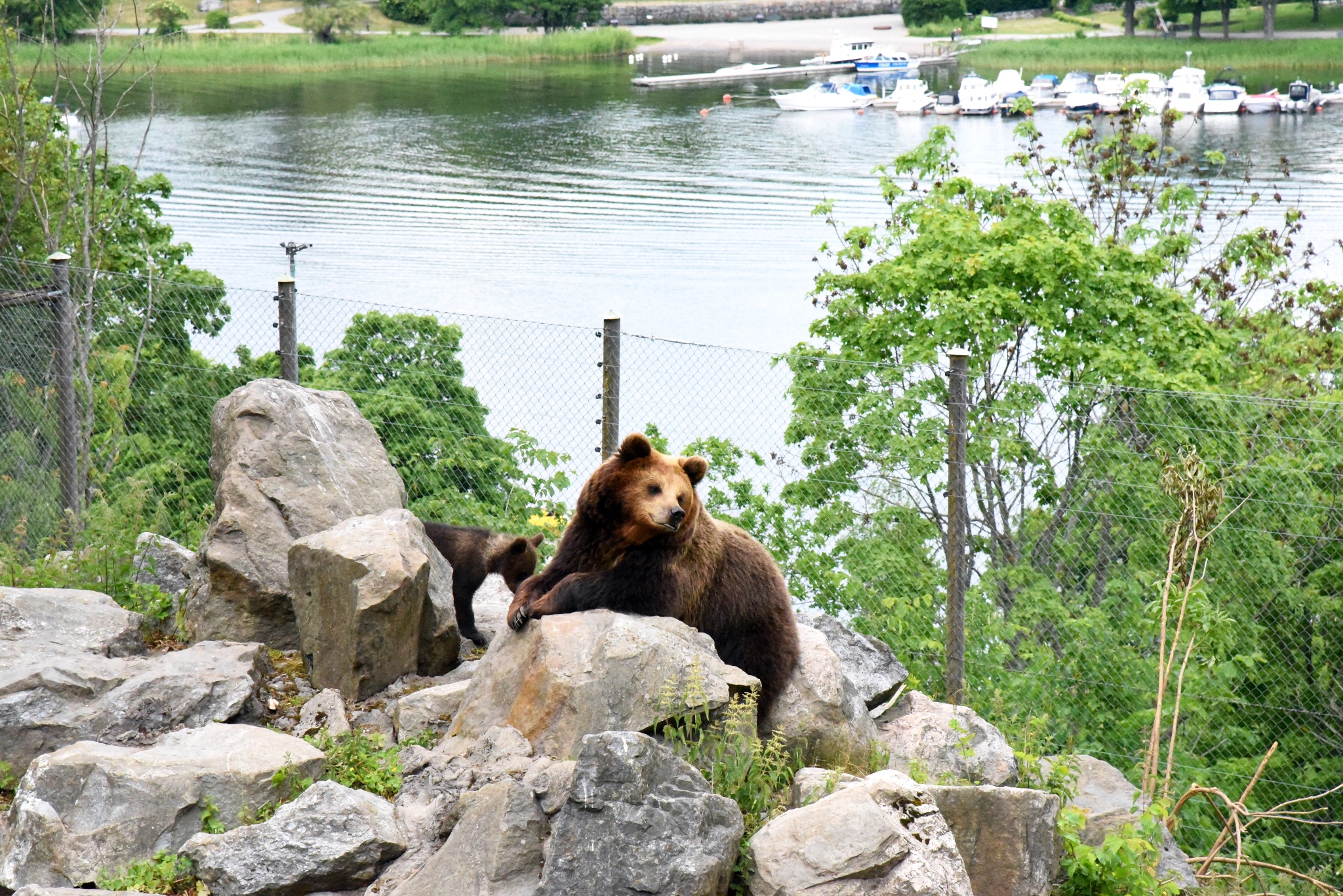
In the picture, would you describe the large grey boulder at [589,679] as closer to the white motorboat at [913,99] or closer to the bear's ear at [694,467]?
the bear's ear at [694,467]

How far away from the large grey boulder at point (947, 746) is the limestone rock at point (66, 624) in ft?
12.1

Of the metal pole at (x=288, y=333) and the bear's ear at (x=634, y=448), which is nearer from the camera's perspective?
the bear's ear at (x=634, y=448)

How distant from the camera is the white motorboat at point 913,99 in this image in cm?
4706

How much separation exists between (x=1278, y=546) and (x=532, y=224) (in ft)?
74.2

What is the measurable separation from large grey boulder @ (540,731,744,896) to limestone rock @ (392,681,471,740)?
1.29 meters

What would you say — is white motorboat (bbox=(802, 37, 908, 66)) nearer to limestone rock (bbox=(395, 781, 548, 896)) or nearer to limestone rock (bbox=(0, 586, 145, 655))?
limestone rock (bbox=(0, 586, 145, 655))

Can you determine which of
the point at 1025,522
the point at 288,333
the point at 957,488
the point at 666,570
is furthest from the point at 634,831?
the point at 1025,522

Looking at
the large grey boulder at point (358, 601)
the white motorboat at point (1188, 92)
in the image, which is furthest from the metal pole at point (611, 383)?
the white motorboat at point (1188, 92)

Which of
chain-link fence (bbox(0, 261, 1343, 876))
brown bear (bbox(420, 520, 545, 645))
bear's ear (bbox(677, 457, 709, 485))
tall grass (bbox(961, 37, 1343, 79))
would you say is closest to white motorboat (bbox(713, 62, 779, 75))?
tall grass (bbox(961, 37, 1343, 79))

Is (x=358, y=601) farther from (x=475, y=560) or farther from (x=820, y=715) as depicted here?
(x=820, y=715)

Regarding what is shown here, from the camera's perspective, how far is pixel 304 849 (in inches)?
167

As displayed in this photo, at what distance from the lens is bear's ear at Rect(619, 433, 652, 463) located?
5258mm

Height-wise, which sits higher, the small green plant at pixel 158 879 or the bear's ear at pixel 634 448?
the bear's ear at pixel 634 448

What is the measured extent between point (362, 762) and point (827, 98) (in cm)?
4676
